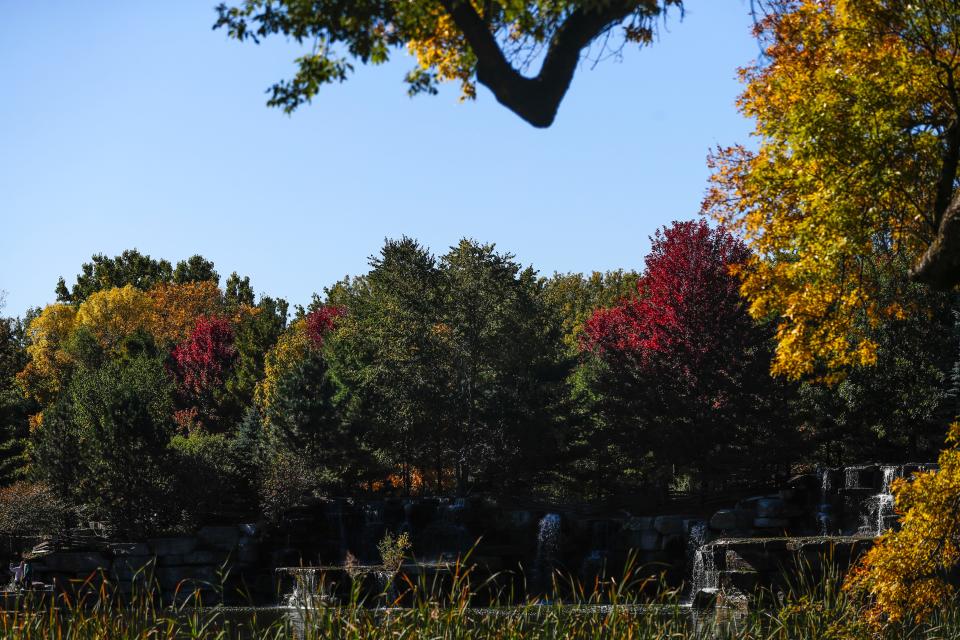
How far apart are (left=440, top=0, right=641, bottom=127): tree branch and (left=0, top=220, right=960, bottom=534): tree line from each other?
83.8 ft

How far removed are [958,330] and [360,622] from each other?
28.9 metres

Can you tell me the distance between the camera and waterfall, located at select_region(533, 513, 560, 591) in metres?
30.7

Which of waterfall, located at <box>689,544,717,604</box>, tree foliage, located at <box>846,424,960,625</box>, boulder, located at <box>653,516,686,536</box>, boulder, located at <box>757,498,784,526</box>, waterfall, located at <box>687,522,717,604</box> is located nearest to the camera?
tree foliage, located at <box>846,424,960,625</box>

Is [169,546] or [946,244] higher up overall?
[946,244]

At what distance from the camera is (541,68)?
19.5 feet

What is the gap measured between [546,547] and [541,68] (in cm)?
2641

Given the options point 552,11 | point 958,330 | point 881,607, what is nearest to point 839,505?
point 958,330

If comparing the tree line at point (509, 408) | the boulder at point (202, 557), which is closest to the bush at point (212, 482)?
the tree line at point (509, 408)

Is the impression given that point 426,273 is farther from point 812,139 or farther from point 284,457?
point 812,139

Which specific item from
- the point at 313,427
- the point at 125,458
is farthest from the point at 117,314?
the point at 313,427

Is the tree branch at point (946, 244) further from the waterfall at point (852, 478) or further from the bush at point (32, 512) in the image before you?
the bush at point (32, 512)

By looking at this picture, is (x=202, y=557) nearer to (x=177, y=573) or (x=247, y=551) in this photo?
(x=177, y=573)

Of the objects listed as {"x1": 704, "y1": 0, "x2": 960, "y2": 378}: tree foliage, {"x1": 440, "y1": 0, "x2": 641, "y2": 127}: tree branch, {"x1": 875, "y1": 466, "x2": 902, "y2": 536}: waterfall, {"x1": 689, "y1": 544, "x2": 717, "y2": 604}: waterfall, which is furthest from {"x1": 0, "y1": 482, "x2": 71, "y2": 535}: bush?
{"x1": 440, "y1": 0, "x2": 641, "y2": 127}: tree branch

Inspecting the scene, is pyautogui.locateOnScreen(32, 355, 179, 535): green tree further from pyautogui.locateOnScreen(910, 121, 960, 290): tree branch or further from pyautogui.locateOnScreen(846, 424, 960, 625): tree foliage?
pyautogui.locateOnScreen(910, 121, 960, 290): tree branch
